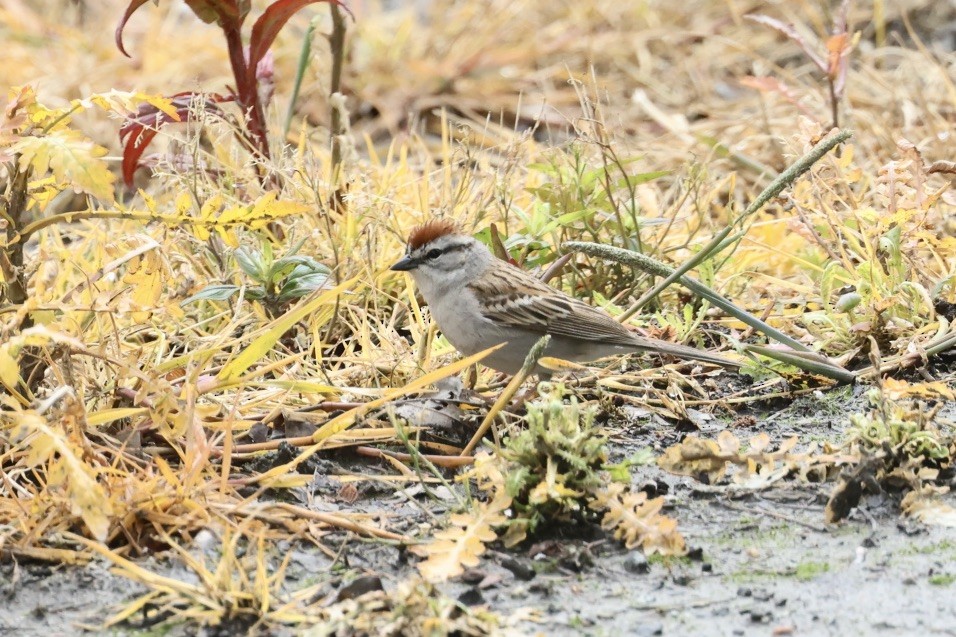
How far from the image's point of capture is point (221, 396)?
371cm

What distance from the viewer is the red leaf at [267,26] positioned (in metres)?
4.29

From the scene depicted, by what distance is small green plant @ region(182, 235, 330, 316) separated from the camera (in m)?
3.88

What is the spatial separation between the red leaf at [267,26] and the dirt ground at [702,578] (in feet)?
6.41

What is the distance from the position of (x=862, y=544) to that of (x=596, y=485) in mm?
578

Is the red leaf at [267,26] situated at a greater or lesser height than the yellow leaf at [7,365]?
greater

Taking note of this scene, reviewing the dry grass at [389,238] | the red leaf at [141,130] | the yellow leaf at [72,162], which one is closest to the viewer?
the yellow leaf at [72,162]

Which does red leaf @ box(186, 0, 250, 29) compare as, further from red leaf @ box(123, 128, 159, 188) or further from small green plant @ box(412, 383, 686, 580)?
small green plant @ box(412, 383, 686, 580)

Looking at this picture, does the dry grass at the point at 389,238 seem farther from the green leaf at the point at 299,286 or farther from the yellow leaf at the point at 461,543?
the yellow leaf at the point at 461,543

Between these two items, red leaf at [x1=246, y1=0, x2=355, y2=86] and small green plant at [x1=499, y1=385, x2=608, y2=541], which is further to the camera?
red leaf at [x1=246, y1=0, x2=355, y2=86]

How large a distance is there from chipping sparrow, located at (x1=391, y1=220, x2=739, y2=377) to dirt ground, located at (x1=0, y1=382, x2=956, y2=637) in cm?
78

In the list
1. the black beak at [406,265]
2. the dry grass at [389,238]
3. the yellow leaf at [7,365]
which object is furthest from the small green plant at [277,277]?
the yellow leaf at [7,365]

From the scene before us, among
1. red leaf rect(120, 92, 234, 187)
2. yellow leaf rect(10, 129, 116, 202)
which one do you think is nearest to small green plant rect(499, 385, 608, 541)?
yellow leaf rect(10, 129, 116, 202)

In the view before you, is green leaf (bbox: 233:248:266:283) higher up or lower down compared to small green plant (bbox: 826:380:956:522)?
higher up

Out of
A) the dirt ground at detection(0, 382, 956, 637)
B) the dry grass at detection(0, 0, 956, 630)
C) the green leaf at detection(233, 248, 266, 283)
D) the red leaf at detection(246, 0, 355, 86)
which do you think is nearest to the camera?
the dirt ground at detection(0, 382, 956, 637)
